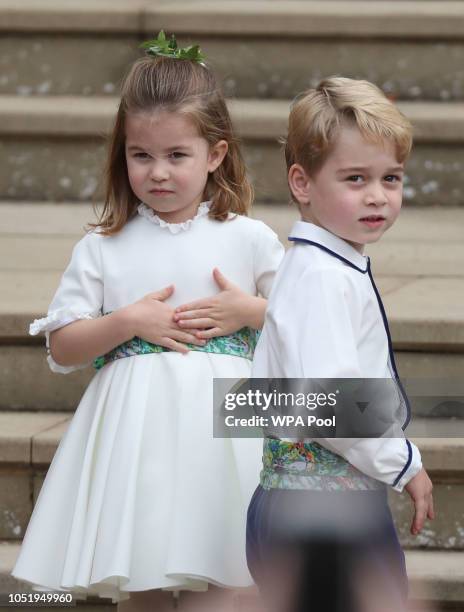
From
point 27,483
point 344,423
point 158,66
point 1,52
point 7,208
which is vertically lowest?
point 344,423

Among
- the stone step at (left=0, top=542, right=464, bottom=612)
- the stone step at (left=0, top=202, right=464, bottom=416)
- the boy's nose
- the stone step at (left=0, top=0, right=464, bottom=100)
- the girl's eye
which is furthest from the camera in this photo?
the stone step at (left=0, top=0, right=464, bottom=100)

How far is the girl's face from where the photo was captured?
243 cm

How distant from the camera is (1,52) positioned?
429 centimetres

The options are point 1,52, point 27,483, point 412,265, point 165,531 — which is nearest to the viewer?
point 165,531

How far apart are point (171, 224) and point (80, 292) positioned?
225mm

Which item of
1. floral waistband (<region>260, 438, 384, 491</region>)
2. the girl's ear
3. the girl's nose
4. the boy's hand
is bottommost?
the boy's hand

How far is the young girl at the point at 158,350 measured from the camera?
237 centimetres

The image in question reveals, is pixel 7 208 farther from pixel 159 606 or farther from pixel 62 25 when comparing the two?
pixel 159 606

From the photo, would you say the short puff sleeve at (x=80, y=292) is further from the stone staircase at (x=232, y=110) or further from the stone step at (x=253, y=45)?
the stone step at (x=253, y=45)

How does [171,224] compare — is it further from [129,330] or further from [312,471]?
[312,471]

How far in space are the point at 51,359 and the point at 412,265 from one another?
1.40m

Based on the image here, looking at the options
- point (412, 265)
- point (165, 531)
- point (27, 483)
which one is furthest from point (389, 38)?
point (165, 531)

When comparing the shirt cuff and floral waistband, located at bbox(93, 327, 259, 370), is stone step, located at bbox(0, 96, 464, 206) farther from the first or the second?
the shirt cuff

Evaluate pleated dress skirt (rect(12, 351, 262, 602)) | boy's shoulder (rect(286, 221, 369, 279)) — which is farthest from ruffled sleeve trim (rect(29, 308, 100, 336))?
boy's shoulder (rect(286, 221, 369, 279))
